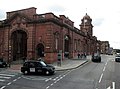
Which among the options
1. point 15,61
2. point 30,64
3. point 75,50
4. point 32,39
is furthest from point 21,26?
point 75,50

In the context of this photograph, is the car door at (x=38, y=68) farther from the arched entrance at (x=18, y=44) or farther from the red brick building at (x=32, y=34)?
the arched entrance at (x=18, y=44)


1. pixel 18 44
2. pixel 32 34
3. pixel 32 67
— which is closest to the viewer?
pixel 32 67

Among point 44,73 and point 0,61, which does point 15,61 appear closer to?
point 0,61

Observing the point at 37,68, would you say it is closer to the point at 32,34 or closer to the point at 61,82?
the point at 61,82

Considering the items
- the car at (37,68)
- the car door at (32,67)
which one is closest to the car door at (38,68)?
the car at (37,68)

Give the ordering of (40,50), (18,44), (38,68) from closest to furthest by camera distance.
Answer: (38,68) → (40,50) → (18,44)

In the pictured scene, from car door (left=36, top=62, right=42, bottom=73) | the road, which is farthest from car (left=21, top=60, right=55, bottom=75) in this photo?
the road

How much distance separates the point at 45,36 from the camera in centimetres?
3834

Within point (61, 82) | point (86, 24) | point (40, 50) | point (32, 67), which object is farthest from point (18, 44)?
point (86, 24)

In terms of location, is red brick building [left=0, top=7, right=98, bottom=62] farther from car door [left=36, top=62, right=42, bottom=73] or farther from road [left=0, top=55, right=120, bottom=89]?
road [left=0, top=55, right=120, bottom=89]

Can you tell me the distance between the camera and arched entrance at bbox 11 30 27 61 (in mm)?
42500

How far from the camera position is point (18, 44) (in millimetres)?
43719

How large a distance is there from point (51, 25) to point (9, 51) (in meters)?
8.30

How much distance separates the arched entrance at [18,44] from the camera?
42.5 meters
